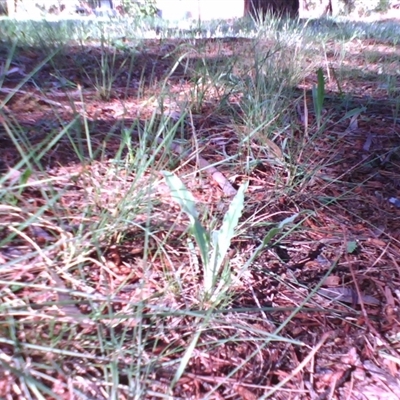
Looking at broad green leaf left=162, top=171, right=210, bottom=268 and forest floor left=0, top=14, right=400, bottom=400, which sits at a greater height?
broad green leaf left=162, top=171, right=210, bottom=268

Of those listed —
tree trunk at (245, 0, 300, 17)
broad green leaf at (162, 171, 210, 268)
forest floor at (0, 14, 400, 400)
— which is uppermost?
tree trunk at (245, 0, 300, 17)

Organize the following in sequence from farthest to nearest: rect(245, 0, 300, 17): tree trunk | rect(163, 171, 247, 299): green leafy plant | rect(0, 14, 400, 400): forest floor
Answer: rect(245, 0, 300, 17): tree trunk < rect(163, 171, 247, 299): green leafy plant < rect(0, 14, 400, 400): forest floor

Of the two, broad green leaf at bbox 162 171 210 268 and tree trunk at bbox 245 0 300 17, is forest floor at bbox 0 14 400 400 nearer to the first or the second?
broad green leaf at bbox 162 171 210 268

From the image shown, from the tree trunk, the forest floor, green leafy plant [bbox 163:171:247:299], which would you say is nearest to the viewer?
the forest floor

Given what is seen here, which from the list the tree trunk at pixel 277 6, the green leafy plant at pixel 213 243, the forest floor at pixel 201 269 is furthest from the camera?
the tree trunk at pixel 277 6

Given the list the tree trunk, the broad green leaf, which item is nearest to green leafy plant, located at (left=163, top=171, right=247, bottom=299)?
the broad green leaf

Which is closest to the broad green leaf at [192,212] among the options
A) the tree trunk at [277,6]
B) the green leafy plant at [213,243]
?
the green leafy plant at [213,243]

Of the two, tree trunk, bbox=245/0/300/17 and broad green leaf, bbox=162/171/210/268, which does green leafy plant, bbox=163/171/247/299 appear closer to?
broad green leaf, bbox=162/171/210/268

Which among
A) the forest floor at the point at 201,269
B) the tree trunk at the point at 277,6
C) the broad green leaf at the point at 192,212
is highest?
the tree trunk at the point at 277,6

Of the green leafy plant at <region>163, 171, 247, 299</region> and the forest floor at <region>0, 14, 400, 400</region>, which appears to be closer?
the forest floor at <region>0, 14, 400, 400</region>

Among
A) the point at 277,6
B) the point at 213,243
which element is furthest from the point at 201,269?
A: the point at 277,6

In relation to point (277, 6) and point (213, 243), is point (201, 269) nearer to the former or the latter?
point (213, 243)

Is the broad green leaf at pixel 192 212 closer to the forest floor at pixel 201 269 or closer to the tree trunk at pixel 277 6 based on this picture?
the forest floor at pixel 201 269

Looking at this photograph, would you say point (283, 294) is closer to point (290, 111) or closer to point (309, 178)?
point (309, 178)
